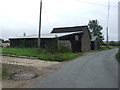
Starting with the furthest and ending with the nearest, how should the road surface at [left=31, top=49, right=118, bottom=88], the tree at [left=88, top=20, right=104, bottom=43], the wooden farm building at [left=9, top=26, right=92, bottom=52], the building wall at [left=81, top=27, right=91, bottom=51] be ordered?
the tree at [left=88, top=20, right=104, bottom=43], the building wall at [left=81, top=27, right=91, bottom=51], the wooden farm building at [left=9, top=26, right=92, bottom=52], the road surface at [left=31, top=49, right=118, bottom=88]

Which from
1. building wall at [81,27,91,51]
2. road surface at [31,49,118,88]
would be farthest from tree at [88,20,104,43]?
road surface at [31,49,118,88]

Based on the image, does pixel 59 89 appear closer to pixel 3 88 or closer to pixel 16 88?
pixel 16 88

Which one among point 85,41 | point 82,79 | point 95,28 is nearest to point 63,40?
point 85,41

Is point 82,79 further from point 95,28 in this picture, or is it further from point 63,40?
point 95,28

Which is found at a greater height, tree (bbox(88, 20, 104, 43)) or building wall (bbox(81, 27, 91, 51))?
tree (bbox(88, 20, 104, 43))

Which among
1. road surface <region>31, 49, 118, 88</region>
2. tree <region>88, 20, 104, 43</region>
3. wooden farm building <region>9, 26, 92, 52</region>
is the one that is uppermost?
tree <region>88, 20, 104, 43</region>

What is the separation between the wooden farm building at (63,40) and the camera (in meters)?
32.3

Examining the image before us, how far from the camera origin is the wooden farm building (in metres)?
32.3

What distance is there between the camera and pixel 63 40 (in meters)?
33.2

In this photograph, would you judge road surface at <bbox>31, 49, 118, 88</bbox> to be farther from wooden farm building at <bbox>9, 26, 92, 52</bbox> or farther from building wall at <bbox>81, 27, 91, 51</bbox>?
building wall at <bbox>81, 27, 91, 51</bbox>

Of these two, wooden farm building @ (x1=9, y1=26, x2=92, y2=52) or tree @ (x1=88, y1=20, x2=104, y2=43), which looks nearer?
wooden farm building @ (x1=9, y1=26, x2=92, y2=52)

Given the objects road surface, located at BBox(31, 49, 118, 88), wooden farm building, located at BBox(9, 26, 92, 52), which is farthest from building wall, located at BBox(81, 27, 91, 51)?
road surface, located at BBox(31, 49, 118, 88)

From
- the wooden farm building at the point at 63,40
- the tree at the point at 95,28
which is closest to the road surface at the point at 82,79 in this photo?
the wooden farm building at the point at 63,40

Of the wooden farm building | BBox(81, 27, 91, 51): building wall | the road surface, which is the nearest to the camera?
the road surface
